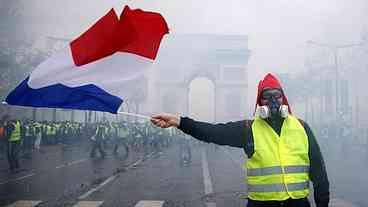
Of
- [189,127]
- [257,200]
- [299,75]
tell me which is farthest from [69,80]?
[299,75]

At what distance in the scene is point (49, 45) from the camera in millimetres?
22938

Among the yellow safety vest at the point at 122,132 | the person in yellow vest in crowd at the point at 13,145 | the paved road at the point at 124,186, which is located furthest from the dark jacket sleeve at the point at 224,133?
the yellow safety vest at the point at 122,132

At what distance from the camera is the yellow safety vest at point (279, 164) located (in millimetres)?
2877

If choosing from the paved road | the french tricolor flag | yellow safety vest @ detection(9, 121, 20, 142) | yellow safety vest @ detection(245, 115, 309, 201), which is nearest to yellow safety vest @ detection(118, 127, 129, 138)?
the paved road

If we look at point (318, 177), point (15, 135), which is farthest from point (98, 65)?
point (15, 135)

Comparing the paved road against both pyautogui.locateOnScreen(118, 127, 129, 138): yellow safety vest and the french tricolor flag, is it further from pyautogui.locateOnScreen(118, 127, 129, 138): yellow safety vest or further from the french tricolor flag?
pyautogui.locateOnScreen(118, 127, 129, 138): yellow safety vest

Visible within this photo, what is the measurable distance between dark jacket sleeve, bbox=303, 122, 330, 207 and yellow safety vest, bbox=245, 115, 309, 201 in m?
0.03

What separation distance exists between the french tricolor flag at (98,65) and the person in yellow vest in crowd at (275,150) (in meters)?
1.05

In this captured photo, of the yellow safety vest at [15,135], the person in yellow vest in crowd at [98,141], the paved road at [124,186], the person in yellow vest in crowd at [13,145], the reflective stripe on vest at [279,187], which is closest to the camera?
the reflective stripe on vest at [279,187]

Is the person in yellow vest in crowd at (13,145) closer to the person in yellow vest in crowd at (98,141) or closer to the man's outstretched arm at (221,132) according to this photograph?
the person in yellow vest in crowd at (98,141)

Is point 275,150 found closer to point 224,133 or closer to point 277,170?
point 277,170

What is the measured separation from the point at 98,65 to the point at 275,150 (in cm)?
161

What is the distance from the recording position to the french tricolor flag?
384cm

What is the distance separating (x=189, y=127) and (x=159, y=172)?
7.98 meters
